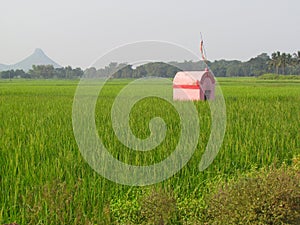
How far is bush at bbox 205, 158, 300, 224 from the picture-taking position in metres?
2.11

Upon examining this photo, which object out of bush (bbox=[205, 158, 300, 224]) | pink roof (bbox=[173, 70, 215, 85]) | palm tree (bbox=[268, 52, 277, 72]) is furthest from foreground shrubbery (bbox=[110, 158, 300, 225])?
palm tree (bbox=[268, 52, 277, 72])

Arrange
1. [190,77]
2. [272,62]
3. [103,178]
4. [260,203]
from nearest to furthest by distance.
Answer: [260,203]
[103,178]
[190,77]
[272,62]

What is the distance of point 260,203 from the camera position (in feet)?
6.98

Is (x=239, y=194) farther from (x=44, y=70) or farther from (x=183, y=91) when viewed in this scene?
(x=44, y=70)

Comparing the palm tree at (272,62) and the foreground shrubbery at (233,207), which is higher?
the palm tree at (272,62)

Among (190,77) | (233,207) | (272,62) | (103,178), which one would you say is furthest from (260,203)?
(272,62)

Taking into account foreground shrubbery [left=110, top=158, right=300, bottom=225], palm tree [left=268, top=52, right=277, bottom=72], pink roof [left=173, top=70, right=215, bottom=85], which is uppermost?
palm tree [left=268, top=52, right=277, bottom=72]

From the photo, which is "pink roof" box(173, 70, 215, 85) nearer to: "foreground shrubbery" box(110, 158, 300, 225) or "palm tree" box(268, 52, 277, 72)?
"foreground shrubbery" box(110, 158, 300, 225)

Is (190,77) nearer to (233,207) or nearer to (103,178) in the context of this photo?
(103,178)

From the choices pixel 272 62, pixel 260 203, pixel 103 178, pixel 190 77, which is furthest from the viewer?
pixel 272 62

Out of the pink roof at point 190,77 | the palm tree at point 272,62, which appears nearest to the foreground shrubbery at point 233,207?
the pink roof at point 190,77

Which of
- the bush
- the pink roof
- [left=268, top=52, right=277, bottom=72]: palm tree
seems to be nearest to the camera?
the bush

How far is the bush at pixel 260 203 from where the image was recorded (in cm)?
211

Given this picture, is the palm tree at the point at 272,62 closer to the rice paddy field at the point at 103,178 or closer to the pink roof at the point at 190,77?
the pink roof at the point at 190,77
